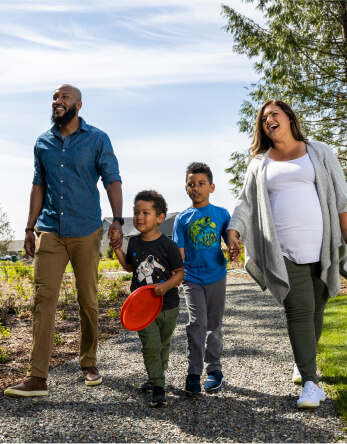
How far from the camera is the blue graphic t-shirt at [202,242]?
3859 mm

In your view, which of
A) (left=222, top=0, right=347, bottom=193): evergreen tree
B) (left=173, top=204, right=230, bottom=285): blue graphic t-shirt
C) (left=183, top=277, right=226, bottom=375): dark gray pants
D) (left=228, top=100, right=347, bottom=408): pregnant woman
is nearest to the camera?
(left=228, top=100, right=347, bottom=408): pregnant woman

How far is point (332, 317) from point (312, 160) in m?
4.52

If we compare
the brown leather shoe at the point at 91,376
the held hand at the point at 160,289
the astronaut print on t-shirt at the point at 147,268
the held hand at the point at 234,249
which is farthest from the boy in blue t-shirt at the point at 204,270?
the brown leather shoe at the point at 91,376

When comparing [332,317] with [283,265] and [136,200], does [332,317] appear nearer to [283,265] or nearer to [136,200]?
[283,265]

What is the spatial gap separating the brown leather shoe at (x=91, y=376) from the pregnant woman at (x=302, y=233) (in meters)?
1.57

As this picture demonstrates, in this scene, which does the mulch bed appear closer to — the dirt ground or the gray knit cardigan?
the dirt ground

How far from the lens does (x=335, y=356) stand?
191 inches

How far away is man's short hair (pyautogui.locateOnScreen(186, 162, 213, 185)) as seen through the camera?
3967 millimetres

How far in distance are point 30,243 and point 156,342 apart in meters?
1.45

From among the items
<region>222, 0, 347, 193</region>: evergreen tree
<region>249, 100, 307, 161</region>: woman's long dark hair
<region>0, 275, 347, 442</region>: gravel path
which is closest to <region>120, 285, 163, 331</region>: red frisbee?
<region>0, 275, 347, 442</region>: gravel path

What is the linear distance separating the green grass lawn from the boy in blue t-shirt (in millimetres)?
914

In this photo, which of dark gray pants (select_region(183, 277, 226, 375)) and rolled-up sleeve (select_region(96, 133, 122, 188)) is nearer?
dark gray pants (select_region(183, 277, 226, 375))

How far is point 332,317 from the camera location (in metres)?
7.43

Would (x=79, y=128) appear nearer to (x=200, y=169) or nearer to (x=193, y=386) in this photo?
(x=200, y=169)
